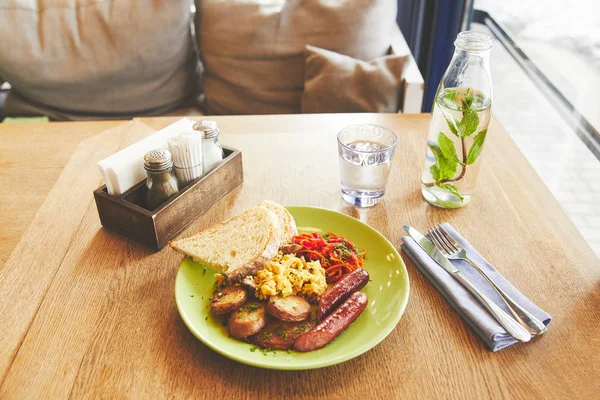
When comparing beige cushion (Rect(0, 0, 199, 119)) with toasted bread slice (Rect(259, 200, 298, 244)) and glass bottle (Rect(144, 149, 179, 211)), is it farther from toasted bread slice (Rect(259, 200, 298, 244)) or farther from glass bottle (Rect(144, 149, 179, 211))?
toasted bread slice (Rect(259, 200, 298, 244))

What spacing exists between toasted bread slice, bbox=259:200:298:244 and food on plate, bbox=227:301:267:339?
205 millimetres

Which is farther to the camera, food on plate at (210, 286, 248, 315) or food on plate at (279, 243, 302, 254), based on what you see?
food on plate at (279, 243, 302, 254)

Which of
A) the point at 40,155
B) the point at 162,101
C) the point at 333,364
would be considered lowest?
the point at 162,101

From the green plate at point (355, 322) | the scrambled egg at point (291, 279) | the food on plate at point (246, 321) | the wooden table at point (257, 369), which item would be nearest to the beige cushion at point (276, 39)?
the wooden table at point (257, 369)

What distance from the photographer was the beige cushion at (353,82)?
2172mm

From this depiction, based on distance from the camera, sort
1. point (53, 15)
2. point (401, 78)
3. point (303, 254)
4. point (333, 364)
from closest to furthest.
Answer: point (333, 364)
point (303, 254)
point (401, 78)
point (53, 15)

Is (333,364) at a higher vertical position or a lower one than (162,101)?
higher

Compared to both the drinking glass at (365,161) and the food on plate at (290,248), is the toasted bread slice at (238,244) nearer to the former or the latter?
the food on plate at (290,248)

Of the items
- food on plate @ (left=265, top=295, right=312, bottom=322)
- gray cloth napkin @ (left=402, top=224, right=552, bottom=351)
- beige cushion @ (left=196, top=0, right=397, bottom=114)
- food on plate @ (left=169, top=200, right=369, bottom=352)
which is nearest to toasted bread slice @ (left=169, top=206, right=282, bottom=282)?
food on plate @ (left=169, top=200, right=369, bottom=352)

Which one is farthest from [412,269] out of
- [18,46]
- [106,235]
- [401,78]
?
[18,46]

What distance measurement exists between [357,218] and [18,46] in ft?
5.87

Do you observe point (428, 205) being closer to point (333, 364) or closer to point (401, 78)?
point (333, 364)

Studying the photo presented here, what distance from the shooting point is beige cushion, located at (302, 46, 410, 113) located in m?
2.17

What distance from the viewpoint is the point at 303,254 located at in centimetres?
114
